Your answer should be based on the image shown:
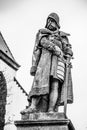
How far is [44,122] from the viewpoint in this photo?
8.21 metres

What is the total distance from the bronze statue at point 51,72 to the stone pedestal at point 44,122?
202 millimetres

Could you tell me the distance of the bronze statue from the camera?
8.68 meters

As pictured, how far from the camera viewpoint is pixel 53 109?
8617 mm

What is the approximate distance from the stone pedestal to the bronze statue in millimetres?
202

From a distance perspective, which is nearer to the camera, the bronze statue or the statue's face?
the bronze statue

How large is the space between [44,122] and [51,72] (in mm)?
1200

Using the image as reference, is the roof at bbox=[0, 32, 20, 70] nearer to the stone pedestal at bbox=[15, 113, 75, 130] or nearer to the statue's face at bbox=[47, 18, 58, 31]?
the statue's face at bbox=[47, 18, 58, 31]

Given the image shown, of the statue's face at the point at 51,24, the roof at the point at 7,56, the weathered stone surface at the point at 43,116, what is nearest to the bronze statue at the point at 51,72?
the statue's face at the point at 51,24

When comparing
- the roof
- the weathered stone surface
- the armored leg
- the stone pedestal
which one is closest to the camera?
the stone pedestal

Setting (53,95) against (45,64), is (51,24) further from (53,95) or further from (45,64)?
(53,95)

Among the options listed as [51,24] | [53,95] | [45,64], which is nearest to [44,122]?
[53,95]

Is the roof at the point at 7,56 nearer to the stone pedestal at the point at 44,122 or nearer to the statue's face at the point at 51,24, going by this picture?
the statue's face at the point at 51,24

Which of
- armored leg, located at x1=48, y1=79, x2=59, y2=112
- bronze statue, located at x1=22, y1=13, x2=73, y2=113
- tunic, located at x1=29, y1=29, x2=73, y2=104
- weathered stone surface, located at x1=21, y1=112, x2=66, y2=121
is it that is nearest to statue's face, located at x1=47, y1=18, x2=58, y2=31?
bronze statue, located at x1=22, y1=13, x2=73, y2=113

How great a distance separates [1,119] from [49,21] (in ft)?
101
